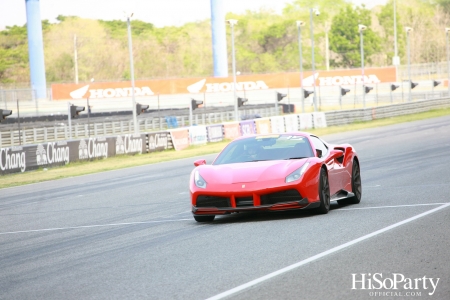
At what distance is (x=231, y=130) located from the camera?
3994cm

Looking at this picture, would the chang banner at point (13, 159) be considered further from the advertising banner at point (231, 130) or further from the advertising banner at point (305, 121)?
the advertising banner at point (305, 121)

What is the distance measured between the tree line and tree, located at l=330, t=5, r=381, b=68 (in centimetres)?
15

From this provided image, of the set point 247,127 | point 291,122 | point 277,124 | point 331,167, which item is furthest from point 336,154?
point 291,122

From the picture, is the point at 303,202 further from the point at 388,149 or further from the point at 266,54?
the point at 266,54

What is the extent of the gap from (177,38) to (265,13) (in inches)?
2172

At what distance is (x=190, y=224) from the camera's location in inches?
449

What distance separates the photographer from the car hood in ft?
36.4

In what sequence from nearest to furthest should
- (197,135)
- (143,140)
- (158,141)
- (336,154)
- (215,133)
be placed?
(336,154) → (143,140) → (158,141) → (197,135) → (215,133)

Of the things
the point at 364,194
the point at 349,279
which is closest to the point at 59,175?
the point at 364,194

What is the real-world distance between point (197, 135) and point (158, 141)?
327 cm

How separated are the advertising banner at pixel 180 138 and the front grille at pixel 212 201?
24099 mm

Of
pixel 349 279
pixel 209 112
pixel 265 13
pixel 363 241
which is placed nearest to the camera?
pixel 349 279

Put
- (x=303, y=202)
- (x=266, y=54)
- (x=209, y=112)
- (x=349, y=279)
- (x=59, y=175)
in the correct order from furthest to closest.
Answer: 1. (x=266, y=54)
2. (x=209, y=112)
3. (x=59, y=175)
4. (x=303, y=202)
5. (x=349, y=279)

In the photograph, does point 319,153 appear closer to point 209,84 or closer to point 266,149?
point 266,149
